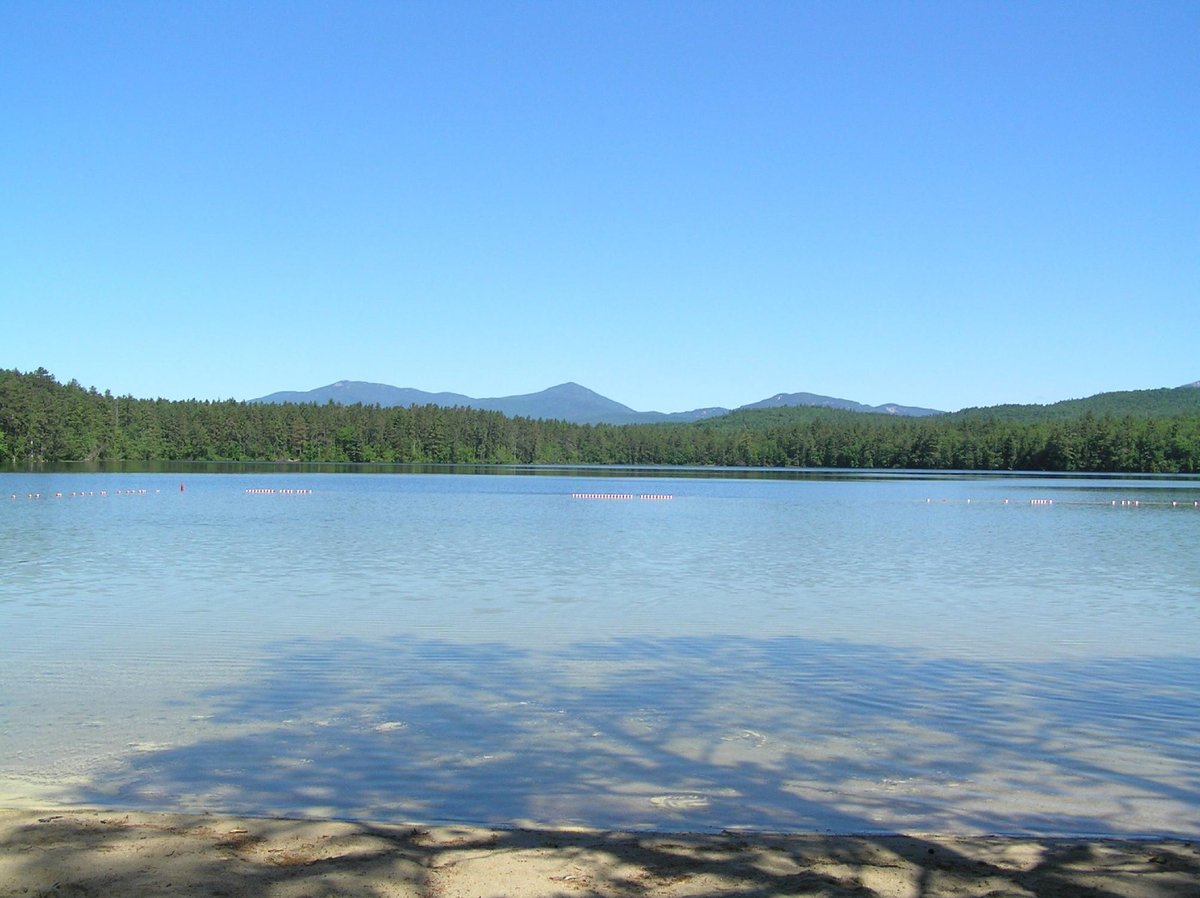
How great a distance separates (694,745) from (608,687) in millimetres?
2533

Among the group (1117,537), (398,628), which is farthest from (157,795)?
(1117,537)

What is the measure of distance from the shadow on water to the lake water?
1.6 inches

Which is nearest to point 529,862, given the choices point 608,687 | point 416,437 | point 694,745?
point 694,745

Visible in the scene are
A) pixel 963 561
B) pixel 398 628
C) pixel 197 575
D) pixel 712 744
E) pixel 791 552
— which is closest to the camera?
pixel 712 744

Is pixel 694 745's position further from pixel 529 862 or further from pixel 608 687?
pixel 529 862

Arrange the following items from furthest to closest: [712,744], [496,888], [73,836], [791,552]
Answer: [791,552], [712,744], [73,836], [496,888]

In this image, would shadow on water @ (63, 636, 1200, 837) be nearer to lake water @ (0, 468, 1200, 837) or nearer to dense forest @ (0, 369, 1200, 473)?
lake water @ (0, 468, 1200, 837)

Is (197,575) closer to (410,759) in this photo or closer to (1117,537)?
(410,759)

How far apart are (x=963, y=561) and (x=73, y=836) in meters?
24.7

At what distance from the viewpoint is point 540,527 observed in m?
38.2

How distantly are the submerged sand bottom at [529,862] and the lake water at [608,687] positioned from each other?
2.32 ft

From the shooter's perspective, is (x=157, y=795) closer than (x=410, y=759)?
Yes

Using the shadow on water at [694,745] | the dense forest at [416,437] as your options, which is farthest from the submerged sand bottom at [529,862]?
the dense forest at [416,437]

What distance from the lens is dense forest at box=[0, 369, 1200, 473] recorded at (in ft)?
420
